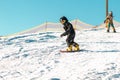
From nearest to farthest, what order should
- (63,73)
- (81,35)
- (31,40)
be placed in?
(63,73)
(31,40)
(81,35)

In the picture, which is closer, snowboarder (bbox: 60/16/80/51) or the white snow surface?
the white snow surface

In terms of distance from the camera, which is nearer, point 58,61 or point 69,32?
point 58,61

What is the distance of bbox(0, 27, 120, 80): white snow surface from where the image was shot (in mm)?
13750

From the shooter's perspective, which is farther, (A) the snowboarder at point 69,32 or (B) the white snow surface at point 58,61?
(A) the snowboarder at point 69,32

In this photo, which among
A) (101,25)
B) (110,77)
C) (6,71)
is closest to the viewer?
(110,77)

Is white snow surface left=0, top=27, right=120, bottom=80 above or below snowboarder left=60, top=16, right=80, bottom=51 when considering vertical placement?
below

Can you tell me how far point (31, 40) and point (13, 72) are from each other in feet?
26.9

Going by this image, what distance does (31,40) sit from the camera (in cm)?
2295

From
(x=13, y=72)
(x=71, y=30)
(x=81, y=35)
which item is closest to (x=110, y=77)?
(x=13, y=72)

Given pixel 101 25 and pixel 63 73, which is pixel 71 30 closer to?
pixel 63 73

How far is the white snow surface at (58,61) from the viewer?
45.1 ft

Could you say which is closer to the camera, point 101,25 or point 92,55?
point 92,55

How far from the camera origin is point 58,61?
16125 millimetres

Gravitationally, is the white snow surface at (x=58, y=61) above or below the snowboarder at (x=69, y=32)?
below
